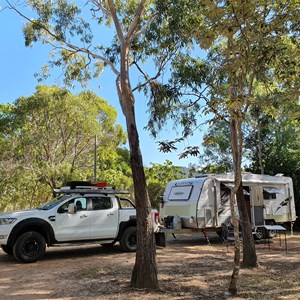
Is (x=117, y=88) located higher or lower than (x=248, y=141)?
lower

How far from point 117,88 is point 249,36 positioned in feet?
9.80

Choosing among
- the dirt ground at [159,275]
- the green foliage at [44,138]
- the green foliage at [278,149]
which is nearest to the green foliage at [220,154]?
the green foliage at [278,149]

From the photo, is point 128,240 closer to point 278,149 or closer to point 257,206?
point 257,206

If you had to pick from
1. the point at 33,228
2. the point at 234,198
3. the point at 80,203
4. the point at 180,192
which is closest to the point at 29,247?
the point at 33,228

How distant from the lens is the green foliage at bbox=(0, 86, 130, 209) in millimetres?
20562

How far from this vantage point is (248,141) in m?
25.2

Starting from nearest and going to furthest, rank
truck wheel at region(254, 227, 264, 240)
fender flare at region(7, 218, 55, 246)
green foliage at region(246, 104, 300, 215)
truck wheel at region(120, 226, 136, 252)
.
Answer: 1. fender flare at region(7, 218, 55, 246)
2. truck wheel at region(120, 226, 136, 252)
3. truck wheel at region(254, 227, 264, 240)
4. green foliage at region(246, 104, 300, 215)

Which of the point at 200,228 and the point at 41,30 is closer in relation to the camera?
the point at 41,30

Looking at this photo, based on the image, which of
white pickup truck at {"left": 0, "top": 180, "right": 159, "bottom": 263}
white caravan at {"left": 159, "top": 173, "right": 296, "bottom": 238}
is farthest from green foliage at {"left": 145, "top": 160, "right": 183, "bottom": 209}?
white pickup truck at {"left": 0, "top": 180, "right": 159, "bottom": 263}

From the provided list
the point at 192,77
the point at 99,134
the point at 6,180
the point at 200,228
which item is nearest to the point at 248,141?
the point at 99,134

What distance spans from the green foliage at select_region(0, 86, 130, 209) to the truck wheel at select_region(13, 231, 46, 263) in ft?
34.4

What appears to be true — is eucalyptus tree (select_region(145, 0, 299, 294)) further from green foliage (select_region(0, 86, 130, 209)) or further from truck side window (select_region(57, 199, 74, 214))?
green foliage (select_region(0, 86, 130, 209))

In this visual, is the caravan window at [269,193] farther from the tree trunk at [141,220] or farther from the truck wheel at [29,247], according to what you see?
the tree trunk at [141,220]

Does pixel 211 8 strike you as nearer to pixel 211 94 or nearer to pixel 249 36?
pixel 249 36
